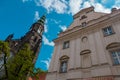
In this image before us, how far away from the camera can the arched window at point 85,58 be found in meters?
11.8

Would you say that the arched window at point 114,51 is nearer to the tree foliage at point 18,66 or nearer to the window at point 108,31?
the window at point 108,31

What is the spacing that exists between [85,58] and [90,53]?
730 millimetres

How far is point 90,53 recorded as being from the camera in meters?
12.3

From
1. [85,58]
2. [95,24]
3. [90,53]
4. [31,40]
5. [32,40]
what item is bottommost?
[85,58]

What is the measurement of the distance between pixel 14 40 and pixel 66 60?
28.7 meters

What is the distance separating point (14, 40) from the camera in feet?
125

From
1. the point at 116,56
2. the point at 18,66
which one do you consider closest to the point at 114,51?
the point at 116,56

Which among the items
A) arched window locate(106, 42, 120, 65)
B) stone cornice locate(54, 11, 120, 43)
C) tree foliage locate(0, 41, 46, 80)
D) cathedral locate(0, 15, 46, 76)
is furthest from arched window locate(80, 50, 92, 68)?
cathedral locate(0, 15, 46, 76)

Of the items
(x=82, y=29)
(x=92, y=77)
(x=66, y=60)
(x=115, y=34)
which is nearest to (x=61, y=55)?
(x=66, y=60)

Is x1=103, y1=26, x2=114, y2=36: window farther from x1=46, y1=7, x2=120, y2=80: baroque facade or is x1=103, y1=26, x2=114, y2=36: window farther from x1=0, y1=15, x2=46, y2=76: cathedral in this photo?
x1=0, y1=15, x2=46, y2=76: cathedral

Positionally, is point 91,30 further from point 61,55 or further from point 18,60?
point 18,60

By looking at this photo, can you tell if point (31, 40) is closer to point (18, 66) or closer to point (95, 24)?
point (18, 66)

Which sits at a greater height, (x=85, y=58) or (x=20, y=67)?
(x=85, y=58)

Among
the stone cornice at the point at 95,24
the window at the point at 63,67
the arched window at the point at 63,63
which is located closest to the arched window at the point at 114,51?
the stone cornice at the point at 95,24
